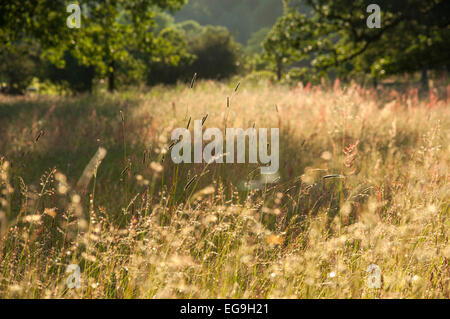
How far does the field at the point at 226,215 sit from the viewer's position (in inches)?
63.3

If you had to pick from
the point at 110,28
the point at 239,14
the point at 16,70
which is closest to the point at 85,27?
the point at 110,28

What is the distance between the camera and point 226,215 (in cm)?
215

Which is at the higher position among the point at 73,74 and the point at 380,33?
the point at 380,33

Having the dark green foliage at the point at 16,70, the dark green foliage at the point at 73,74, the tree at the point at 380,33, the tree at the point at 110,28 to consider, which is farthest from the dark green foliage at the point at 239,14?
the tree at the point at 110,28

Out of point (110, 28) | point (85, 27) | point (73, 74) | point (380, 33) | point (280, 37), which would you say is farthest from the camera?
point (73, 74)

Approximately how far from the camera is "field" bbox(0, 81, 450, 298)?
1.61 meters

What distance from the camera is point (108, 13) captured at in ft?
34.7

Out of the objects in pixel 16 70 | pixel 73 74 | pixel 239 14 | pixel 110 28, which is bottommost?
pixel 73 74

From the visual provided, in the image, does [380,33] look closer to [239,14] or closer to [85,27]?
[85,27]

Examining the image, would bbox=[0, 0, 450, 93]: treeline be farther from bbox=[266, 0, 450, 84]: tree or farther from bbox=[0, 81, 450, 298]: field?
bbox=[0, 81, 450, 298]: field

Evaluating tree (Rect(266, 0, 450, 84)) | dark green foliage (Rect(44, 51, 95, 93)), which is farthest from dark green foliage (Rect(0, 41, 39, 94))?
tree (Rect(266, 0, 450, 84))

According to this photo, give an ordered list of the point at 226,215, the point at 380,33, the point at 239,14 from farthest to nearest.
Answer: the point at 239,14, the point at 380,33, the point at 226,215
